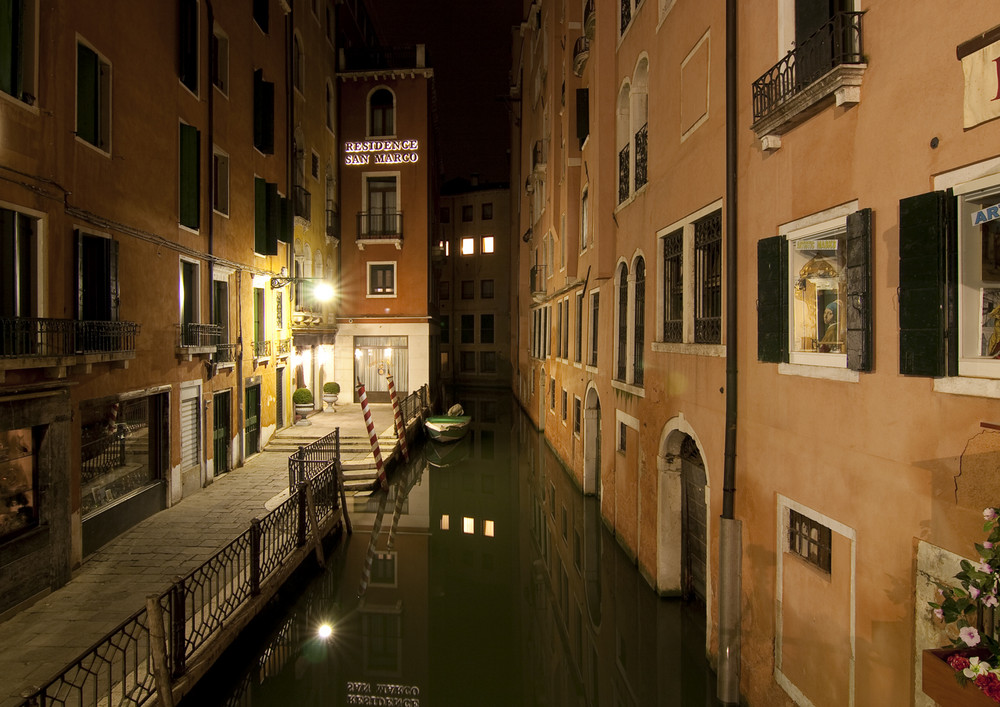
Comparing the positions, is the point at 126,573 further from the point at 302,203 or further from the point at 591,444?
the point at 302,203

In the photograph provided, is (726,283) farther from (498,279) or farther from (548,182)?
(498,279)

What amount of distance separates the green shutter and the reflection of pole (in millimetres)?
7592

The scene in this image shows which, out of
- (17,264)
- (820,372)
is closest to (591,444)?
(820,372)

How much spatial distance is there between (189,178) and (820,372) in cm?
1232

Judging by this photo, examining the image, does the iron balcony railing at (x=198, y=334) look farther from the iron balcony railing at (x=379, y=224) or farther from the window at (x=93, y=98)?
the iron balcony railing at (x=379, y=224)

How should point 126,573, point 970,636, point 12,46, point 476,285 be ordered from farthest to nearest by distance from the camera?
point 476,285 < point 126,573 < point 12,46 < point 970,636

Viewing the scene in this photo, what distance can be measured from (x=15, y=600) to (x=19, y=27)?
272 inches

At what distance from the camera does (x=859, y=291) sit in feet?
13.6

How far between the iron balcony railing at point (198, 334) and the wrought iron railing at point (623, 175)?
30.1 feet

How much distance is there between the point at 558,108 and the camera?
1750 cm

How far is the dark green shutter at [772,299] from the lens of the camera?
17.4ft

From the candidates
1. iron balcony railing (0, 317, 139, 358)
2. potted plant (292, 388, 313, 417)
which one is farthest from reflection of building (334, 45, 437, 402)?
iron balcony railing (0, 317, 139, 358)

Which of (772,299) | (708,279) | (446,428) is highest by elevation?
(708,279)

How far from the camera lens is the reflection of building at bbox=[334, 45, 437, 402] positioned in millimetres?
26125
